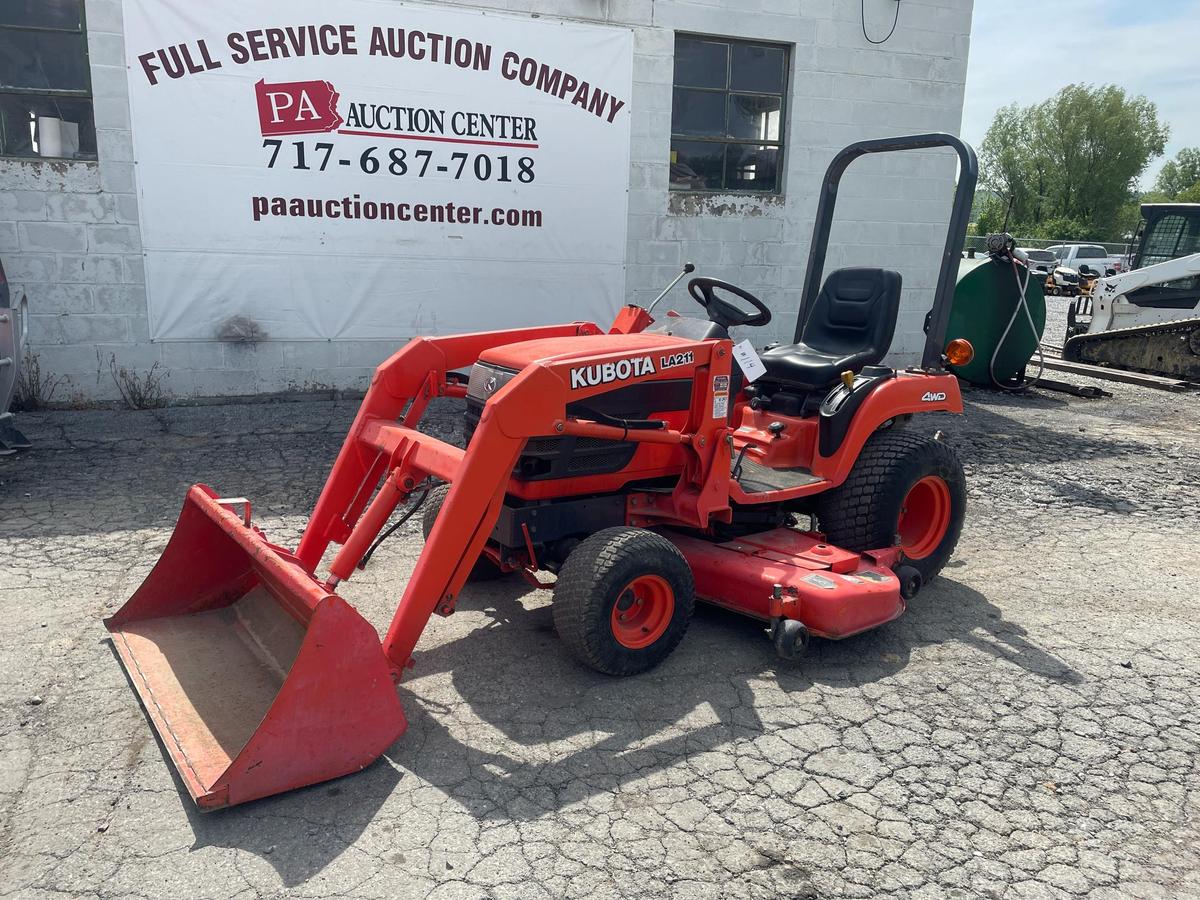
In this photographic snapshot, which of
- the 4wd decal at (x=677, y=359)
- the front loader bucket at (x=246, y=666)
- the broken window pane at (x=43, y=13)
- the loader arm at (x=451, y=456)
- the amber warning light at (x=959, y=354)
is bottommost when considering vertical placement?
the front loader bucket at (x=246, y=666)

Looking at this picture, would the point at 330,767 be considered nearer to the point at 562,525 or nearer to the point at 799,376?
the point at 562,525

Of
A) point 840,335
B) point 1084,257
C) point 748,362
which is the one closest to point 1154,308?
point 840,335

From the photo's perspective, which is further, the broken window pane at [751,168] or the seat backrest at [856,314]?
the broken window pane at [751,168]

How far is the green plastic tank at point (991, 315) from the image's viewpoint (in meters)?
10.5

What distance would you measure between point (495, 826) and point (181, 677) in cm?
138

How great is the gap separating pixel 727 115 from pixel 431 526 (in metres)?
6.60

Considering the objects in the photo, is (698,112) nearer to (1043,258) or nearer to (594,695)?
(594,695)

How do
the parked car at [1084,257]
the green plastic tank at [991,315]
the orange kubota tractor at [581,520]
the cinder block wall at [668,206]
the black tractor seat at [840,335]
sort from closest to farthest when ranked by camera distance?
1. the orange kubota tractor at [581,520]
2. the black tractor seat at [840,335]
3. the cinder block wall at [668,206]
4. the green plastic tank at [991,315]
5. the parked car at [1084,257]

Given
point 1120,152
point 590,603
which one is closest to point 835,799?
point 590,603

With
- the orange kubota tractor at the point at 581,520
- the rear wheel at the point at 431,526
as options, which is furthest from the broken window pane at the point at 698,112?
the rear wheel at the point at 431,526

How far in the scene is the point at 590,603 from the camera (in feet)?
11.2

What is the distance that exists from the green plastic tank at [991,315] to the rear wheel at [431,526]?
762 cm

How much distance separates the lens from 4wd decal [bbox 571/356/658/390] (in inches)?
137

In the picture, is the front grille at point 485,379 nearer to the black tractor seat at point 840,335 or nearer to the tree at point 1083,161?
the black tractor seat at point 840,335
